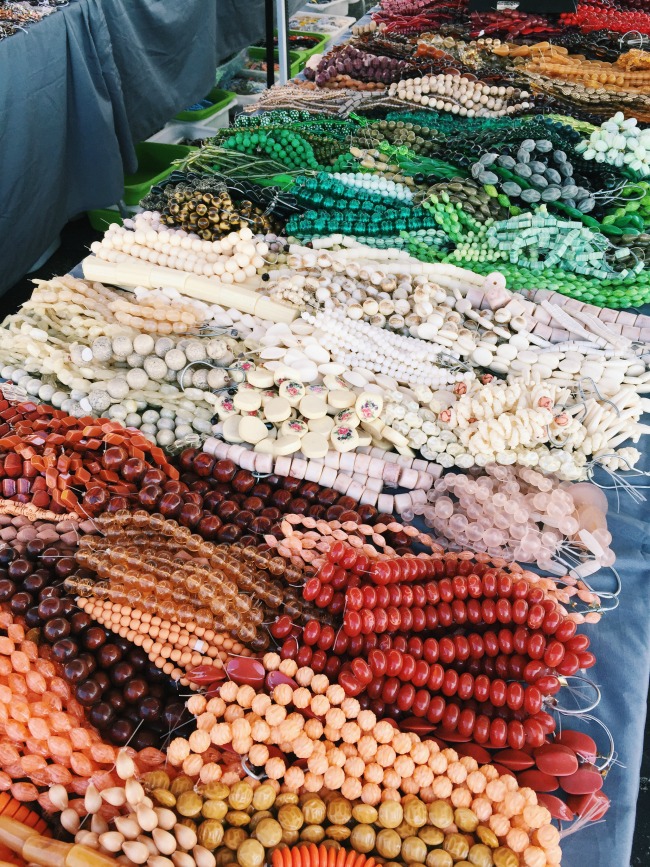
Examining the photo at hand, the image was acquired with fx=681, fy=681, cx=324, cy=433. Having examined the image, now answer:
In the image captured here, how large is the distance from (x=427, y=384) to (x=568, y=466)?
15.2 inches

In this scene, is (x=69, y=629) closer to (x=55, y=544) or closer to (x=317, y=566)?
(x=55, y=544)

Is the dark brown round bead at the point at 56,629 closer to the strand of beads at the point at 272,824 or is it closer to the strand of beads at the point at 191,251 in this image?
the strand of beads at the point at 272,824

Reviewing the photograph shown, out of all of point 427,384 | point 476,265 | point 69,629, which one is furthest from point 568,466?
point 69,629

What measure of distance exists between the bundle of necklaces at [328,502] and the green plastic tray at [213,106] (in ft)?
6.40

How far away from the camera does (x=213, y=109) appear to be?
14.0 ft

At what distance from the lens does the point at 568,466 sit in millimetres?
1446

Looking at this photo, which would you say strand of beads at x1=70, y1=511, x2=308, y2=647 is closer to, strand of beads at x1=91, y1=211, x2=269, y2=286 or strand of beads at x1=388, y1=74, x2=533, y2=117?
strand of beads at x1=91, y1=211, x2=269, y2=286

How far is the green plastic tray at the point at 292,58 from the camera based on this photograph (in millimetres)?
4477

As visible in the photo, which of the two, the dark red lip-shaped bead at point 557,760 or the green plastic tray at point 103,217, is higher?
the dark red lip-shaped bead at point 557,760

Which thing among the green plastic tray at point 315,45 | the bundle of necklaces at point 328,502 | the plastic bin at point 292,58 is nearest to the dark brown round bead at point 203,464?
the bundle of necklaces at point 328,502

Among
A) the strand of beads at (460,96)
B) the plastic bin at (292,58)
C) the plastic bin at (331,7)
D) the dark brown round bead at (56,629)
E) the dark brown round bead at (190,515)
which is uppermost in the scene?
the strand of beads at (460,96)

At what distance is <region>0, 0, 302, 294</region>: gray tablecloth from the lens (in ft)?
8.86

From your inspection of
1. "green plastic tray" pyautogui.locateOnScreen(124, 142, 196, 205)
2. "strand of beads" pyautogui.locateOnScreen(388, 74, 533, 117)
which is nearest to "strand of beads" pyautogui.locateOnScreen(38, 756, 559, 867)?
"strand of beads" pyautogui.locateOnScreen(388, 74, 533, 117)

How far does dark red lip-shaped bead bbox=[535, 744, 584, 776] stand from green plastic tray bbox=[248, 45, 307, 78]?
430 centimetres
